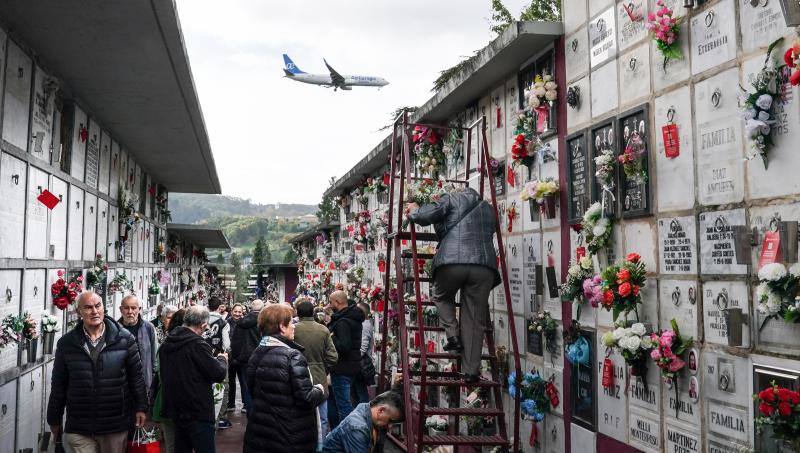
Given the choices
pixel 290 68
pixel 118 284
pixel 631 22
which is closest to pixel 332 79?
pixel 290 68

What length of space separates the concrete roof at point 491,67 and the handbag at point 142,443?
435 centimetres

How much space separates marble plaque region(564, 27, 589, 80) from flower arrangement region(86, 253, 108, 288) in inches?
242

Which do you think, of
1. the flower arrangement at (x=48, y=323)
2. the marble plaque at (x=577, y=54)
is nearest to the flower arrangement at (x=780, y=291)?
the marble plaque at (x=577, y=54)

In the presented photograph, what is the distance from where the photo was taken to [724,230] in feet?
11.9

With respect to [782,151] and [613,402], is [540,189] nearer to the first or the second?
[613,402]

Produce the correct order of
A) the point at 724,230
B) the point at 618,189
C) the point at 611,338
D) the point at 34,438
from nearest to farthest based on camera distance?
the point at 724,230 → the point at 611,338 → the point at 618,189 → the point at 34,438

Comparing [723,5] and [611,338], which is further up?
[723,5]

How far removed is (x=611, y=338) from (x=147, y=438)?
11.9 feet

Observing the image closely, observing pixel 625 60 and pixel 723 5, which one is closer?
pixel 723 5

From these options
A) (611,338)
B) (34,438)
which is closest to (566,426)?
(611,338)

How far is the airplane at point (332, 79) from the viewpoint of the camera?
41.1 m

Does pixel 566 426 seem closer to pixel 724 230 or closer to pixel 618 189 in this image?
pixel 618 189

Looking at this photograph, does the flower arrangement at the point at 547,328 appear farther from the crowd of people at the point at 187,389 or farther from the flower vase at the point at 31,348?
the flower vase at the point at 31,348

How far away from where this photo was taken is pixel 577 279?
497cm
